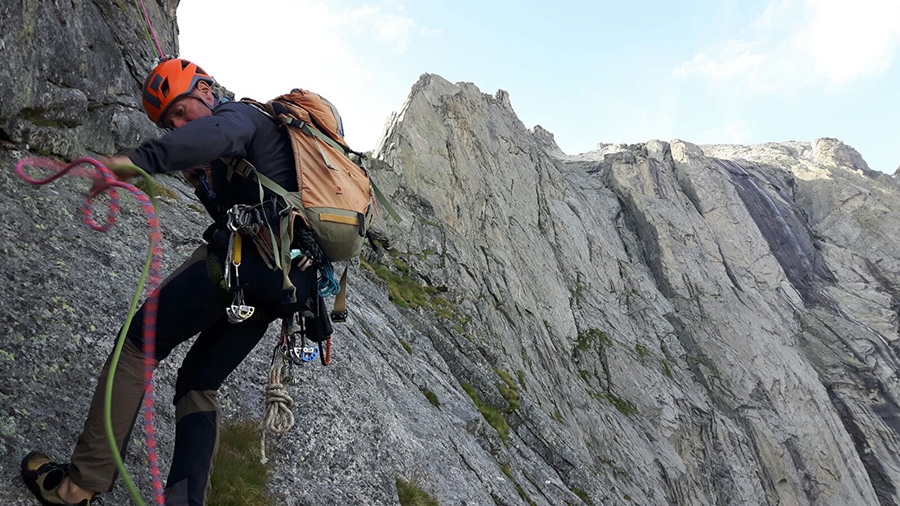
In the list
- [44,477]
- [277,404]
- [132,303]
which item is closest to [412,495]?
[277,404]

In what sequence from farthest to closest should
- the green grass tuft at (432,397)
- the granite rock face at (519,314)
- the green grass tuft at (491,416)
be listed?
the green grass tuft at (491,416), the green grass tuft at (432,397), the granite rock face at (519,314)

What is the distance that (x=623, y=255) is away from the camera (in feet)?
183

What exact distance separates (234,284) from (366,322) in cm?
1124

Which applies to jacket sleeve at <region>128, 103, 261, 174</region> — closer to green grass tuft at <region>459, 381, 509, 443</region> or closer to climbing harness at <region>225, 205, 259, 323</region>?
climbing harness at <region>225, 205, 259, 323</region>

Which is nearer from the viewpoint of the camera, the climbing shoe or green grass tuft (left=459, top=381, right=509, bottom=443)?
the climbing shoe

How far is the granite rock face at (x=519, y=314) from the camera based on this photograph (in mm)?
7695

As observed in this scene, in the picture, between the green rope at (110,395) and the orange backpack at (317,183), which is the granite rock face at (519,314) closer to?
the green rope at (110,395)

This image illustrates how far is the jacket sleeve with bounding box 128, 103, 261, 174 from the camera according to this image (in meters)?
3.78

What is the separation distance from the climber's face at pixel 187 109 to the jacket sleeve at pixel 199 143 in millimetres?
403

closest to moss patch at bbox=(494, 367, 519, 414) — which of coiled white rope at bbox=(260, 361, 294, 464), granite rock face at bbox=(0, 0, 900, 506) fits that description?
granite rock face at bbox=(0, 0, 900, 506)

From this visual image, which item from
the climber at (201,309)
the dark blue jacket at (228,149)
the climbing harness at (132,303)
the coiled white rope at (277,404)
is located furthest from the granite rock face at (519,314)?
the dark blue jacket at (228,149)

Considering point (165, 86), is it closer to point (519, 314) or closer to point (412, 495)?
point (412, 495)

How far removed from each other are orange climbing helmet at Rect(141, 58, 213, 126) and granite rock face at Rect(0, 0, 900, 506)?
3207 mm

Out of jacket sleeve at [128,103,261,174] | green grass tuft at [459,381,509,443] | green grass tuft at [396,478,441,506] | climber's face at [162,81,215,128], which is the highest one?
climber's face at [162,81,215,128]
